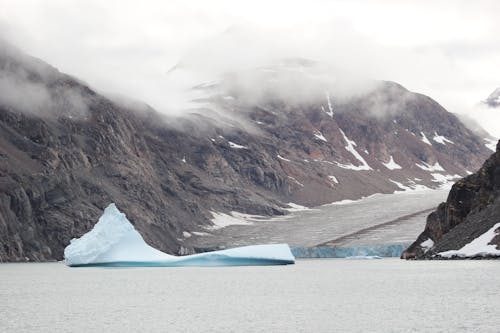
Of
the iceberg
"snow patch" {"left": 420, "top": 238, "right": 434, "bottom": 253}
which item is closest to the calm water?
the iceberg

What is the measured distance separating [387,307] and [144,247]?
2410 inches

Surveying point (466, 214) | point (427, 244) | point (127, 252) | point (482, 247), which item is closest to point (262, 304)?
point (127, 252)

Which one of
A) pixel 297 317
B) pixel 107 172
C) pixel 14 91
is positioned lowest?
pixel 297 317

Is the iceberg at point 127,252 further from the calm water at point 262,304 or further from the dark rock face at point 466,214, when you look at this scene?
the dark rock face at point 466,214

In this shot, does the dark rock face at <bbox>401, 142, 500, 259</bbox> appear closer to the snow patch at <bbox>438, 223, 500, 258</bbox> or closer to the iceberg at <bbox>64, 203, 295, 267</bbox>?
the snow patch at <bbox>438, 223, 500, 258</bbox>

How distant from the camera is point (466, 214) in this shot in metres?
120

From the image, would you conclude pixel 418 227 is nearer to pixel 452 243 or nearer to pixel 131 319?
pixel 452 243

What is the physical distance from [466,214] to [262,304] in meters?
71.2

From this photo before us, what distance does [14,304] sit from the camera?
58219 mm

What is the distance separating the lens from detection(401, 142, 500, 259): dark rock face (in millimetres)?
107125

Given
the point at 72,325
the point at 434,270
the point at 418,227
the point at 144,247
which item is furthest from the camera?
the point at 418,227

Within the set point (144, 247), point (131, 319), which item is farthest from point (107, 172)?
point (131, 319)

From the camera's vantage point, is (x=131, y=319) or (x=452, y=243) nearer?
(x=131, y=319)

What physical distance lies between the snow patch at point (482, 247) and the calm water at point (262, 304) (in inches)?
702
